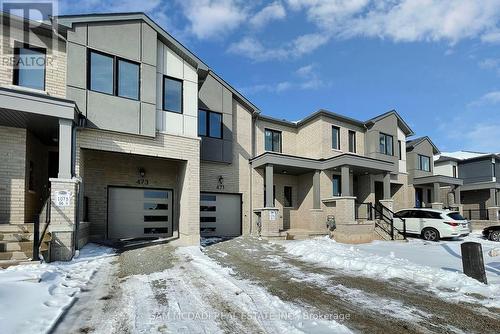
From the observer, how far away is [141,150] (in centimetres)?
1192

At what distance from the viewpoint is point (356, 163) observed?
706 inches

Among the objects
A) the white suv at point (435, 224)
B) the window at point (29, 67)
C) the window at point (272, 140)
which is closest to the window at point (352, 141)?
the window at point (272, 140)

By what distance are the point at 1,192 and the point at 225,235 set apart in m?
9.90

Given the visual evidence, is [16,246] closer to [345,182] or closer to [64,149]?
[64,149]

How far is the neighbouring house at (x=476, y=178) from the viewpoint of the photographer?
30.0 meters

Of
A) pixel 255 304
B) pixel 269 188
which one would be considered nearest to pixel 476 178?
pixel 269 188

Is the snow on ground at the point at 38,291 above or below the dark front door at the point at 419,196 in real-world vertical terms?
below

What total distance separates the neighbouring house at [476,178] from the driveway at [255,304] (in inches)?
1071

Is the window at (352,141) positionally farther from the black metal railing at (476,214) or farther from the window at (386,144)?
the black metal railing at (476,214)

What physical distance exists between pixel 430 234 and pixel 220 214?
11.1 metres

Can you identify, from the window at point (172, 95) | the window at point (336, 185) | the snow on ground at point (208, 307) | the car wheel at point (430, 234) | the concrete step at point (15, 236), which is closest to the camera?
the snow on ground at point (208, 307)

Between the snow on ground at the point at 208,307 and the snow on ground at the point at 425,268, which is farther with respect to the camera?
the snow on ground at the point at 425,268

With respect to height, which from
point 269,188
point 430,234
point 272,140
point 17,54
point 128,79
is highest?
point 17,54

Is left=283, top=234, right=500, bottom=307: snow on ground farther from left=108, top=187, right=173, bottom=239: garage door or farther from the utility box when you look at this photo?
left=108, top=187, right=173, bottom=239: garage door
